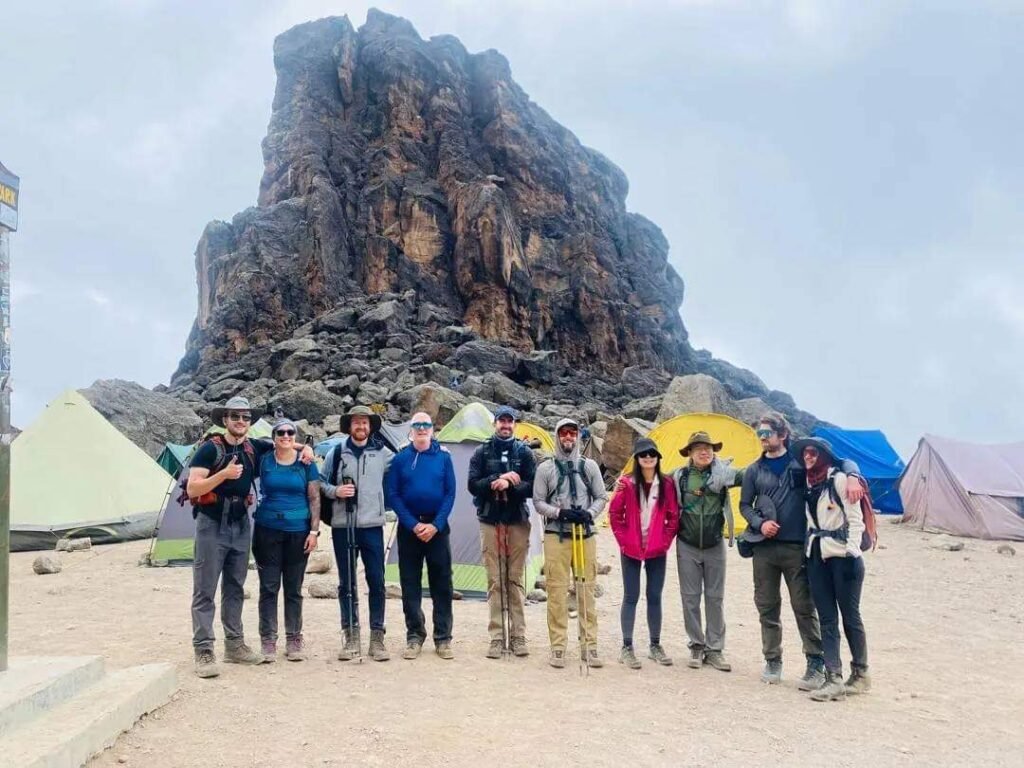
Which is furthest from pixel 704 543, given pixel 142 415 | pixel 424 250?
pixel 424 250

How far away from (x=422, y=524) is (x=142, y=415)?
23.4m

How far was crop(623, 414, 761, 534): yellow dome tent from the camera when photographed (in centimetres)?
1666

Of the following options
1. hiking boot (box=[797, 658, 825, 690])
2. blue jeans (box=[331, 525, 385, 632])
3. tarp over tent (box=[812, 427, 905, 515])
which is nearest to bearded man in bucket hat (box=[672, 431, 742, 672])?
hiking boot (box=[797, 658, 825, 690])

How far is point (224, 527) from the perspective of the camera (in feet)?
21.6

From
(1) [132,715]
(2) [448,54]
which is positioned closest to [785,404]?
(2) [448,54]

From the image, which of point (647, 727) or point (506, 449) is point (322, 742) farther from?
point (506, 449)

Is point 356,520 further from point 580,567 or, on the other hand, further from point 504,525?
point 580,567

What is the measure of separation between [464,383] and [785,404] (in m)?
33.1

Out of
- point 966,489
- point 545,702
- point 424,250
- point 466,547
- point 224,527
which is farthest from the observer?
A: point 424,250

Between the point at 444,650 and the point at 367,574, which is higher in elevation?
the point at 367,574

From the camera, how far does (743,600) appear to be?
1062cm

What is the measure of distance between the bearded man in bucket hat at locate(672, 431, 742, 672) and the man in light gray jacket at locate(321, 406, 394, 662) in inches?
109

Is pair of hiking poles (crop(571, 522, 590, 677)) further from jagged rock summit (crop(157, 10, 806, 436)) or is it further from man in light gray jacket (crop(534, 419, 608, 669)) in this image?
jagged rock summit (crop(157, 10, 806, 436))

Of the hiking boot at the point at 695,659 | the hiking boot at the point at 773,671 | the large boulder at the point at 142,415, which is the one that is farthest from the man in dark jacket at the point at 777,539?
the large boulder at the point at 142,415
